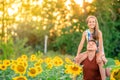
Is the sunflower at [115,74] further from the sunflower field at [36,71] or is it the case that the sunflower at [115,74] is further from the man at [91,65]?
the sunflower field at [36,71]

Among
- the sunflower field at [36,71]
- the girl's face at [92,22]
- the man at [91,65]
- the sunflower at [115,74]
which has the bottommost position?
the sunflower field at [36,71]

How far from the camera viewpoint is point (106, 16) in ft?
76.4

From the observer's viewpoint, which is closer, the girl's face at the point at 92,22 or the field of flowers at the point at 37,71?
the field of flowers at the point at 37,71

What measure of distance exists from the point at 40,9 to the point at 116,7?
5.61m

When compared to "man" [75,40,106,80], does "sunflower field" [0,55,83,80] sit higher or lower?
lower

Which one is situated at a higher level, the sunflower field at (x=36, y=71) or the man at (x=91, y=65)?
the man at (x=91, y=65)

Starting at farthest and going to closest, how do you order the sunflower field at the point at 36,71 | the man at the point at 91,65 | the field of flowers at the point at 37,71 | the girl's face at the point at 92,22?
the girl's face at the point at 92,22 < the sunflower field at the point at 36,71 < the field of flowers at the point at 37,71 < the man at the point at 91,65

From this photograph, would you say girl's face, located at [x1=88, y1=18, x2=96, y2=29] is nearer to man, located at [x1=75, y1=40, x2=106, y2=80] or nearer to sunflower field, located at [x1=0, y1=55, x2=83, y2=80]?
sunflower field, located at [x1=0, y1=55, x2=83, y2=80]

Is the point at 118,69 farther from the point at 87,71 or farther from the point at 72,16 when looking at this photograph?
the point at 72,16

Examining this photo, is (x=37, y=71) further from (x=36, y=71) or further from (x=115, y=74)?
(x=115, y=74)

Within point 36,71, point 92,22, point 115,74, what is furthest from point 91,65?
point 115,74

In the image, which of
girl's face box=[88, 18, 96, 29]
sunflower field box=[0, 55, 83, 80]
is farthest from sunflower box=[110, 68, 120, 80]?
girl's face box=[88, 18, 96, 29]

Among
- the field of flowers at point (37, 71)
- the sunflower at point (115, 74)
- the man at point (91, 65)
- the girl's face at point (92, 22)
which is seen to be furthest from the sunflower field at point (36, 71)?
the sunflower at point (115, 74)

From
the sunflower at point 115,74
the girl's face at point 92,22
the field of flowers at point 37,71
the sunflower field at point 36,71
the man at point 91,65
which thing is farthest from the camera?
the girl's face at point 92,22
